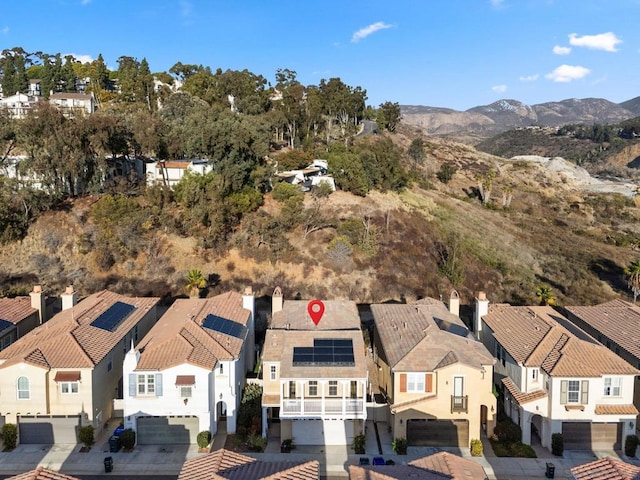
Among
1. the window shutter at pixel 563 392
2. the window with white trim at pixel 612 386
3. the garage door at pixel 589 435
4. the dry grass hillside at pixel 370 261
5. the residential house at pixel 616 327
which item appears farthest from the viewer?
the dry grass hillside at pixel 370 261

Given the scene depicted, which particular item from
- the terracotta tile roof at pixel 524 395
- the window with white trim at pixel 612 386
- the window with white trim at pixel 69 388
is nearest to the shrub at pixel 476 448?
the terracotta tile roof at pixel 524 395

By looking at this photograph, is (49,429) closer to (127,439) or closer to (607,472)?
(127,439)

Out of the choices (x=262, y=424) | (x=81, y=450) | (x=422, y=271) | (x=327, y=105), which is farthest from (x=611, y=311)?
(x=327, y=105)

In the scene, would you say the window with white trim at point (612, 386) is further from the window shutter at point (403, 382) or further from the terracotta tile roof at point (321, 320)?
the terracotta tile roof at point (321, 320)

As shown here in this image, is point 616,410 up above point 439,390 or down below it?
below

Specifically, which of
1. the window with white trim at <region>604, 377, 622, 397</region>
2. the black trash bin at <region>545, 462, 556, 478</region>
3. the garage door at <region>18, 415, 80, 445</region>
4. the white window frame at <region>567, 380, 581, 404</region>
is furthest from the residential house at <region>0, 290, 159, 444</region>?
the window with white trim at <region>604, 377, 622, 397</region>

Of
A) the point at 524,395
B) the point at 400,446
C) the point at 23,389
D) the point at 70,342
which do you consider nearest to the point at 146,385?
the point at 70,342

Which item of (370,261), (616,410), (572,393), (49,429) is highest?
(370,261)
